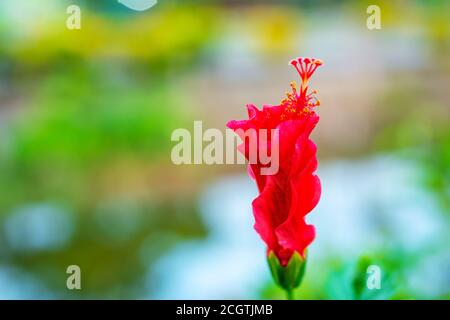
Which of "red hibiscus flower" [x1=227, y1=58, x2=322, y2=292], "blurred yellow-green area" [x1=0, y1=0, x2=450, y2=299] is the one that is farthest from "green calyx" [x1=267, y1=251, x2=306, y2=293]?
"blurred yellow-green area" [x1=0, y1=0, x2=450, y2=299]

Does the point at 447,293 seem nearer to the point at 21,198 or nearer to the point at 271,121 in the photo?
the point at 271,121

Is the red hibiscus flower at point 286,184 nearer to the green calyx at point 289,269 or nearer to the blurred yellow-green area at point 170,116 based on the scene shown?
the green calyx at point 289,269

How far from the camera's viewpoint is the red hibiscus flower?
2.04ft

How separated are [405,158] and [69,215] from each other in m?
0.66

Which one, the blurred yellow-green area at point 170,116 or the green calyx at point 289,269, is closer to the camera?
the green calyx at point 289,269

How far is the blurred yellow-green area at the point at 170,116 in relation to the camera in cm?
121

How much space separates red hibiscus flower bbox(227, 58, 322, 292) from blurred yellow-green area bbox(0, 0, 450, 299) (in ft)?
1.69

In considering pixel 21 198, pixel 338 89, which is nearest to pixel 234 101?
pixel 338 89

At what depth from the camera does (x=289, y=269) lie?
627mm

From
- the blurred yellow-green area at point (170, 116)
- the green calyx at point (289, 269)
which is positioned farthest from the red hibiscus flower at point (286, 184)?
the blurred yellow-green area at point (170, 116)

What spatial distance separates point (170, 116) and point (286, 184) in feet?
2.30

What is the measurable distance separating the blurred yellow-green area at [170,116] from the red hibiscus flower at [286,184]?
0.51m

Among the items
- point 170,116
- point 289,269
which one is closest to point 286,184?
point 289,269

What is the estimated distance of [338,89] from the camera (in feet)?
4.25
